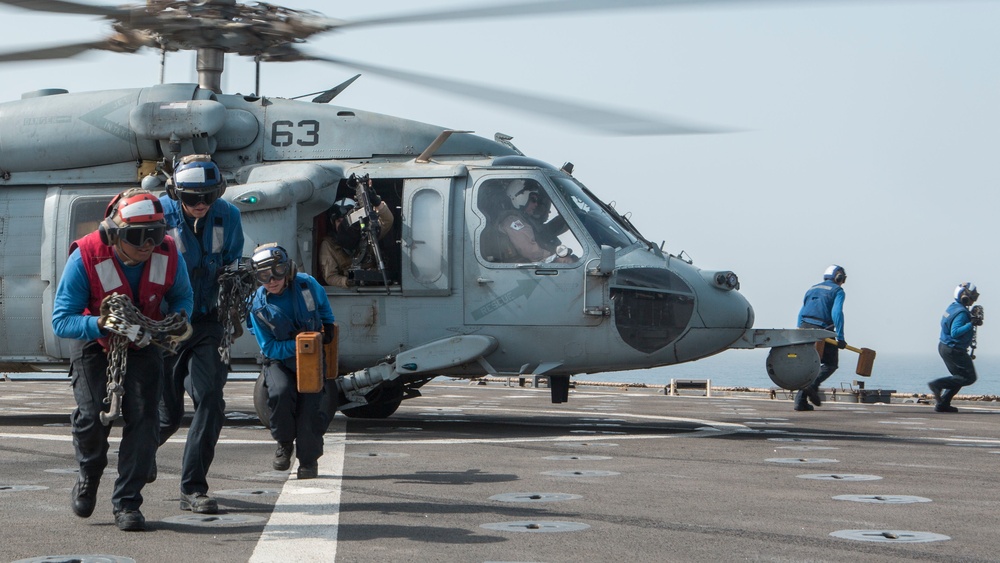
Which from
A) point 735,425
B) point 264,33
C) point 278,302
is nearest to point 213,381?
point 278,302

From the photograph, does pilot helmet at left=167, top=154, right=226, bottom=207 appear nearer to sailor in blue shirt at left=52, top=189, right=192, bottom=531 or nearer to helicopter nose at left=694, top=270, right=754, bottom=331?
sailor in blue shirt at left=52, top=189, right=192, bottom=531

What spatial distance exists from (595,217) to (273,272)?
200 inches

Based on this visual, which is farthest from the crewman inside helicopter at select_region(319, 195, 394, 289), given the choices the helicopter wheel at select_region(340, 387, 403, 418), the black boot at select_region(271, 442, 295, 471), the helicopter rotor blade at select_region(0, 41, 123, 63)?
the black boot at select_region(271, 442, 295, 471)

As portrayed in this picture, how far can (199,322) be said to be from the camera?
22.9ft

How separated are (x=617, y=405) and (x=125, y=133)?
8.07 metres

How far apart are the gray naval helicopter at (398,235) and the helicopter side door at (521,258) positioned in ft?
0.05

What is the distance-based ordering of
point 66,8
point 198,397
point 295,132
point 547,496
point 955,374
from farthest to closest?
point 955,374
point 295,132
point 66,8
point 547,496
point 198,397

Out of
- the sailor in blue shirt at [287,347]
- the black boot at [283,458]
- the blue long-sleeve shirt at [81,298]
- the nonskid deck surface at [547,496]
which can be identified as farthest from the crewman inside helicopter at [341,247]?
the blue long-sleeve shirt at [81,298]

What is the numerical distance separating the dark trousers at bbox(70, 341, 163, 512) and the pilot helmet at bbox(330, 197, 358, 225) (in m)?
6.29

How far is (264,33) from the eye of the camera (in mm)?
11125

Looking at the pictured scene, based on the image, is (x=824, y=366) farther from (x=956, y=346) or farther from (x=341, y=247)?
(x=341, y=247)

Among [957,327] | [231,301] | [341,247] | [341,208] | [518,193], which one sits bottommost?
[231,301]

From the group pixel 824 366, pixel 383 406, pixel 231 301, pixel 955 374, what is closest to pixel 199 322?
pixel 231 301

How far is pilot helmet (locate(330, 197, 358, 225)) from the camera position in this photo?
12461 millimetres
